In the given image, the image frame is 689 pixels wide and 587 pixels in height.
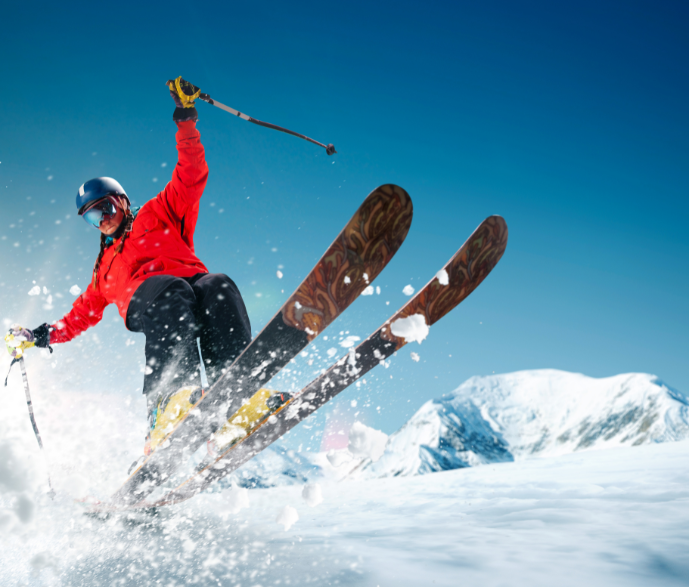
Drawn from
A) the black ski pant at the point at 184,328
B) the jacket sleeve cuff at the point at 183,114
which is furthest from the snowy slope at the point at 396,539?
the jacket sleeve cuff at the point at 183,114

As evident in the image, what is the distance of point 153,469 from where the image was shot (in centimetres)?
271

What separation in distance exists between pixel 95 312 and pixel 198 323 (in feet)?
4.75

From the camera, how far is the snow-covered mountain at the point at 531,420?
123375 mm

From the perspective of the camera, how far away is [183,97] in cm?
285

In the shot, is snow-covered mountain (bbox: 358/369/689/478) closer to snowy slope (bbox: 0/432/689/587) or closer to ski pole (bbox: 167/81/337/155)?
snowy slope (bbox: 0/432/689/587)

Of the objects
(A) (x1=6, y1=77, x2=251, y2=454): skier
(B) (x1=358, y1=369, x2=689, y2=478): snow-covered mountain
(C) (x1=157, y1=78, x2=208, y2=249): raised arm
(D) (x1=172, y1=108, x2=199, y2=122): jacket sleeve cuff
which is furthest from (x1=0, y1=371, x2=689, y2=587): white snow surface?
(B) (x1=358, y1=369, x2=689, y2=478): snow-covered mountain

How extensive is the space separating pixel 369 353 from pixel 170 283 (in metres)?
1.42

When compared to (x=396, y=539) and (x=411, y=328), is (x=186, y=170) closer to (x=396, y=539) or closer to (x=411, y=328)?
(x=411, y=328)

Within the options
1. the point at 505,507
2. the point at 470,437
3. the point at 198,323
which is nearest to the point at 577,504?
the point at 505,507

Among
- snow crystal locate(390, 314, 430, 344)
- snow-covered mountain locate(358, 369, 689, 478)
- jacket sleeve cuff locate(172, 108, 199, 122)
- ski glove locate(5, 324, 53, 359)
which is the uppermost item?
jacket sleeve cuff locate(172, 108, 199, 122)

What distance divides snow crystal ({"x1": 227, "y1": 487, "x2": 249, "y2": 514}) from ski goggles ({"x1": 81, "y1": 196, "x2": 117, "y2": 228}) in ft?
7.48

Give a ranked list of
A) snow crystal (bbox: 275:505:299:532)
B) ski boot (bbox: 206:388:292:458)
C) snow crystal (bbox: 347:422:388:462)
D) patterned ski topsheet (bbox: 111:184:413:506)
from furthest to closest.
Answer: snow crystal (bbox: 347:422:388:462) < ski boot (bbox: 206:388:292:458) < patterned ski topsheet (bbox: 111:184:413:506) < snow crystal (bbox: 275:505:299:532)

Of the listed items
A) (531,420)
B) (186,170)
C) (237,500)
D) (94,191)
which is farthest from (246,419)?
(531,420)

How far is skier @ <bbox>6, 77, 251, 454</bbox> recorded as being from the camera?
2.66 m
